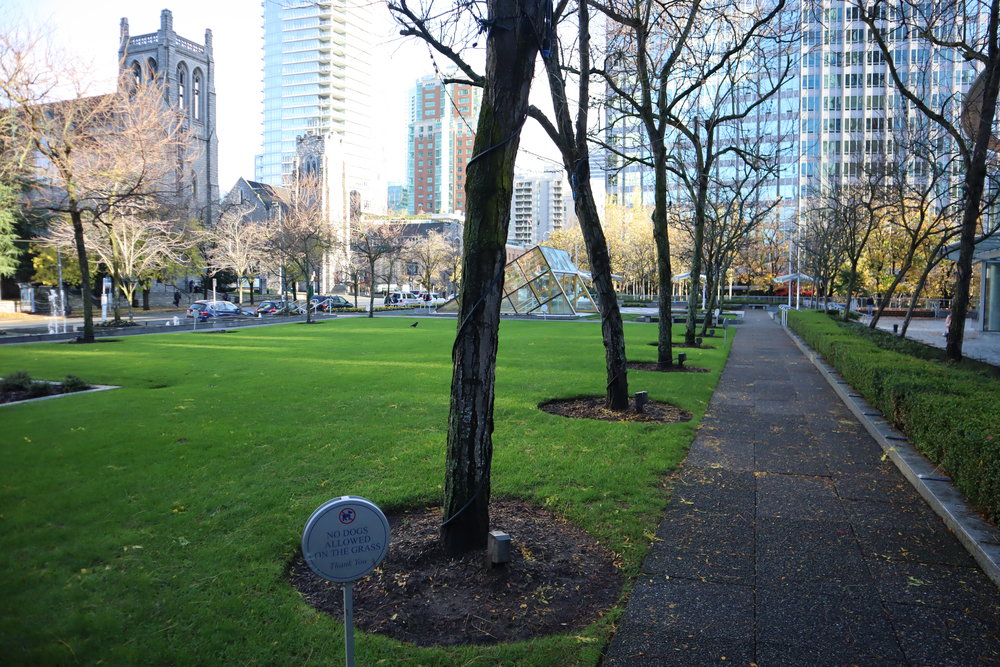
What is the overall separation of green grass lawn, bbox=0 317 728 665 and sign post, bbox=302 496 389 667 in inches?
32.5

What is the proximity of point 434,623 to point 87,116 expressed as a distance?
2464 cm

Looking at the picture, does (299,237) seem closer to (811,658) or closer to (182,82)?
(811,658)

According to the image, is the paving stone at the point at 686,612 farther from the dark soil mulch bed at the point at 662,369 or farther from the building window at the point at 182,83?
the building window at the point at 182,83

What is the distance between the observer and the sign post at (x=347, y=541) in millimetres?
2891

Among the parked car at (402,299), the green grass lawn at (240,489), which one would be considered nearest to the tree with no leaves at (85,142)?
the green grass lawn at (240,489)

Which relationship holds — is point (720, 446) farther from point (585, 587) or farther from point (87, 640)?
point (87, 640)

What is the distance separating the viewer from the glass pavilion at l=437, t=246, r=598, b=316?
44281 mm

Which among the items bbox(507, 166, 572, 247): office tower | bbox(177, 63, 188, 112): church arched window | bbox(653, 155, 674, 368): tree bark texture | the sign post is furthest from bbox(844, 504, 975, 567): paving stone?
bbox(507, 166, 572, 247): office tower

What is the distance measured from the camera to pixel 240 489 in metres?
6.37

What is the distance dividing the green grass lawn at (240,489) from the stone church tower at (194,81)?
81.5 metres

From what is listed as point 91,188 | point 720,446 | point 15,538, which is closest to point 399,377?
point 720,446

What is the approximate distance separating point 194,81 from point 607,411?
105m

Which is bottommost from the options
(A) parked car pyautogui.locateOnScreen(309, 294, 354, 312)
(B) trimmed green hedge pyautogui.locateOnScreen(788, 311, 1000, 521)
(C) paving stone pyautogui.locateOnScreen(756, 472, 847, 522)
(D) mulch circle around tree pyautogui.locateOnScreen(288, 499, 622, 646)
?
(D) mulch circle around tree pyautogui.locateOnScreen(288, 499, 622, 646)

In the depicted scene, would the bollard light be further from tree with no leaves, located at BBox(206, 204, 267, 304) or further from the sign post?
tree with no leaves, located at BBox(206, 204, 267, 304)
